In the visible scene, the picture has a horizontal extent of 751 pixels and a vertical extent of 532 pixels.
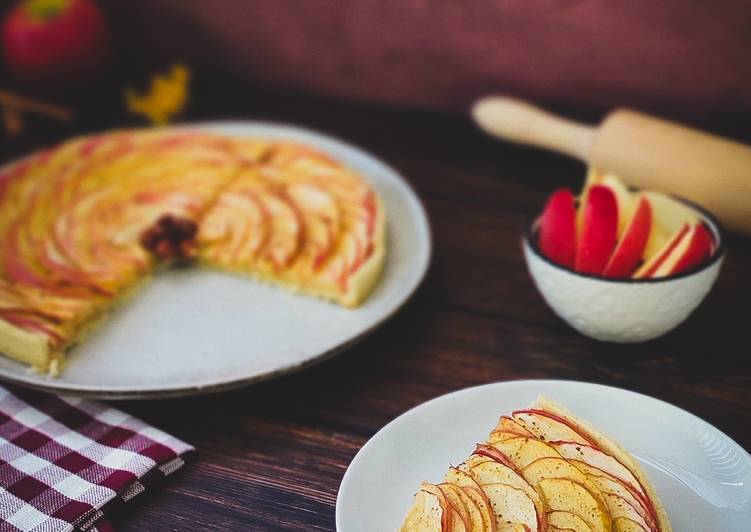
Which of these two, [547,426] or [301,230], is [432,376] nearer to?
[547,426]

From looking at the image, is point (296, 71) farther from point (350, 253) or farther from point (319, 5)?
point (350, 253)

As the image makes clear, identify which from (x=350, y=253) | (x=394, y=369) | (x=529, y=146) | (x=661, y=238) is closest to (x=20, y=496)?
(x=394, y=369)

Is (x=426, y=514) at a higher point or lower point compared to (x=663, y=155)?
lower

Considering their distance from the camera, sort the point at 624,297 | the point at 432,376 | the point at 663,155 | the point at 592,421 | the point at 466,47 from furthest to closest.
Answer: the point at 466,47
the point at 663,155
the point at 432,376
the point at 624,297
the point at 592,421

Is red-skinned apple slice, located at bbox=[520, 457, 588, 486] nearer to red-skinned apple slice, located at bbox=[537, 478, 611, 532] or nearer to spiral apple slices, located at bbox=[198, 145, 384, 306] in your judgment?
red-skinned apple slice, located at bbox=[537, 478, 611, 532]

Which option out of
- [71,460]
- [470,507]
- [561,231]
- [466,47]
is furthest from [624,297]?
[466,47]

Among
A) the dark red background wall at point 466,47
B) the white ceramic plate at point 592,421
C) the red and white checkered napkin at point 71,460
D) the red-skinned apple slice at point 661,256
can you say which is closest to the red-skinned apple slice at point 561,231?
the red-skinned apple slice at point 661,256

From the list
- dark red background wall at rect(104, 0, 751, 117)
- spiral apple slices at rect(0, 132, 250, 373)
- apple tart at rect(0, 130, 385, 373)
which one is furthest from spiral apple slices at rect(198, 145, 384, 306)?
dark red background wall at rect(104, 0, 751, 117)
